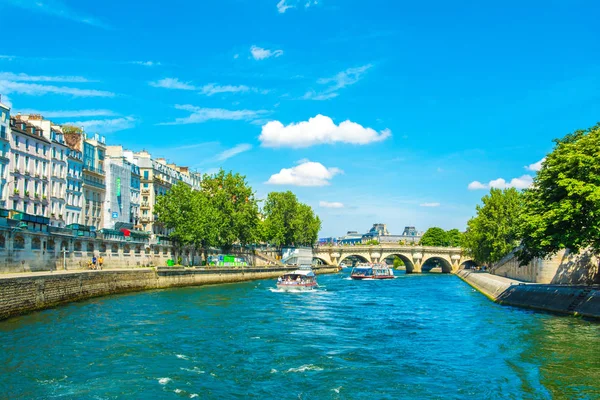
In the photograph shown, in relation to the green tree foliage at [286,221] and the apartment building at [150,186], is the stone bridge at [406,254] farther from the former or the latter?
the apartment building at [150,186]

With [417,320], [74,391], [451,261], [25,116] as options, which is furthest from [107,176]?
[451,261]

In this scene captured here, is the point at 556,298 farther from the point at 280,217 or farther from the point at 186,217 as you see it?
the point at 280,217

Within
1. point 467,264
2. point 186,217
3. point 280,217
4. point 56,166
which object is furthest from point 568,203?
point 467,264

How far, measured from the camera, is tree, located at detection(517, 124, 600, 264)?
126 ft

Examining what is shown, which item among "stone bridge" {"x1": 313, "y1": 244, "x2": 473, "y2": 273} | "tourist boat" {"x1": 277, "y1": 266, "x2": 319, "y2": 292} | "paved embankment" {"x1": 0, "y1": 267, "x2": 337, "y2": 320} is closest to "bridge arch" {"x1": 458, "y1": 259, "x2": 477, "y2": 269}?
"stone bridge" {"x1": 313, "y1": 244, "x2": 473, "y2": 273}

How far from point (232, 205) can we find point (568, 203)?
261 feet

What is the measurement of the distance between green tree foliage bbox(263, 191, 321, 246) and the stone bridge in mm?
7547

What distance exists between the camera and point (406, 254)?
511ft

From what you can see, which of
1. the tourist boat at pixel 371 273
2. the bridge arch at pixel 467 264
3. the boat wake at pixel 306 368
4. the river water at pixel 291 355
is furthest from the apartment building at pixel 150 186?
the bridge arch at pixel 467 264

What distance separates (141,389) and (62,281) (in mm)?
27392

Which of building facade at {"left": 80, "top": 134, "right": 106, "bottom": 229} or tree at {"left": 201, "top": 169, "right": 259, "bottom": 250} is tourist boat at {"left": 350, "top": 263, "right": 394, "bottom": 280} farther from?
building facade at {"left": 80, "top": 134, "right": 106, "bottom": 229}

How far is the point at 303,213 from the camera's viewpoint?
15825 cm

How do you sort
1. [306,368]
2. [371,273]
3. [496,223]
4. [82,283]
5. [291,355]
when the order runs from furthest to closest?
[371,273]
[496,223]
[82,283]
[291,355]
[306,368]

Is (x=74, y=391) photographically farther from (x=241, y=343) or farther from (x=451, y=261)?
(x=451, y=261)
